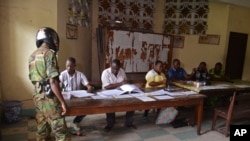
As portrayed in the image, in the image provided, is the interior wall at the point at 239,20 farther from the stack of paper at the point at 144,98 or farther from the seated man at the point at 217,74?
the stack of paper at the point at 144,98

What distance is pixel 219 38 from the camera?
16.9ft

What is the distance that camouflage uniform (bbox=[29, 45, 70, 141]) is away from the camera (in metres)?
1.80

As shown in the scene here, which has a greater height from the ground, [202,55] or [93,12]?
[93,12]

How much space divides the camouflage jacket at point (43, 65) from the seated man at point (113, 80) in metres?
1.40

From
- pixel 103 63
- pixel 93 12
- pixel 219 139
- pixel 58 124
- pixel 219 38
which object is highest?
pixel 93 12

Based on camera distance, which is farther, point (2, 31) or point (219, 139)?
point (2, 31)

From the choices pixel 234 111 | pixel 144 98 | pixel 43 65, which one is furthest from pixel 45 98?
pixel 234 111

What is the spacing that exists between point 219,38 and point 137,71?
2.45 metres

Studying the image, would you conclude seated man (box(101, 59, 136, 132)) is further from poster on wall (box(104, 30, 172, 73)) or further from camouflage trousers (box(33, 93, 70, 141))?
→ camouflage trousers (box(33, 93, 70, 141))

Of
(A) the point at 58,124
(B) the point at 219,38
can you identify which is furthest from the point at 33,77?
(B) the point at 219,38

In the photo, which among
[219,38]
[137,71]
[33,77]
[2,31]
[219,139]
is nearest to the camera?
[33,77]

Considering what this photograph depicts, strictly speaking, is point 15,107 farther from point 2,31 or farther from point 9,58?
point 2,31

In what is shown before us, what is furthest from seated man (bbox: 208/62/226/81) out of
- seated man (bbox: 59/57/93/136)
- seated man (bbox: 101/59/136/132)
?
seated man (bbox: 59/57/93/136)

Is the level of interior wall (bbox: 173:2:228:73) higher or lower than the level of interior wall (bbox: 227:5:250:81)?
lower
